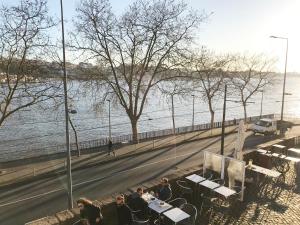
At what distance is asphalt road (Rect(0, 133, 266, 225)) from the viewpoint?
53.9 ft

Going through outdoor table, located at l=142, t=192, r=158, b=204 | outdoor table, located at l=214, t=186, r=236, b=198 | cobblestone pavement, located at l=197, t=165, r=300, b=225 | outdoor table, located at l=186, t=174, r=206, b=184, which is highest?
outdoor table, located at l=186, t=174, r=206, b=184

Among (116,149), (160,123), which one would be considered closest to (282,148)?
(116,149)

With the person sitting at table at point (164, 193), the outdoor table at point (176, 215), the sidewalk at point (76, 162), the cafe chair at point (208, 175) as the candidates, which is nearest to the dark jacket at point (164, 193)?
the person sitting at table at point (164, 193)

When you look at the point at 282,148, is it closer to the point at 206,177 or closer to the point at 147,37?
the point at 206,177

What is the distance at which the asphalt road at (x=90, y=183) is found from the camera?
647 inches

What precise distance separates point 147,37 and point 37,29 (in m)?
14.6

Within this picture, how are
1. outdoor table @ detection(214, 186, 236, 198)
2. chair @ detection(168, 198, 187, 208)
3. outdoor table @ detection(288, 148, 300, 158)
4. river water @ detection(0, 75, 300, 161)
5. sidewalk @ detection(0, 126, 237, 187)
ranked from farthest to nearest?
river water @ detection(0, 75, 300, 161) < sidewalk @ detection(0, 126, 237, 187) < outdoor table @ detection(288, 148, 300, 158) < outdoor table @ detection(214, 186, 236, 198) < chair @ detection(168, 198, 187, 208)

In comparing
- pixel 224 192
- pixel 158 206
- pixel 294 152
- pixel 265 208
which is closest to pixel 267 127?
pixel 294 152

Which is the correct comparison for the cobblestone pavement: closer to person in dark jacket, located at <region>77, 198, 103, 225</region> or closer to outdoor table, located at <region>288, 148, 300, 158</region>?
person in dark jacket, located at <region>77, 198, 103, 225</region>

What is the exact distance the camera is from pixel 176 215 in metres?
9.84

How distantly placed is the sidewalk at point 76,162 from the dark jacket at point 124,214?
43.6ft

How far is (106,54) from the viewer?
→ 3441 cm

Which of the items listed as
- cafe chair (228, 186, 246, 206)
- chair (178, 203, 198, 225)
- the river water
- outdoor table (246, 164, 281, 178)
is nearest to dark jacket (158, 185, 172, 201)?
chair (178, 203, 198, 225)

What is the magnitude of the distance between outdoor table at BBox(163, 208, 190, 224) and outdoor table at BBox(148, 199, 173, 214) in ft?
0.73
